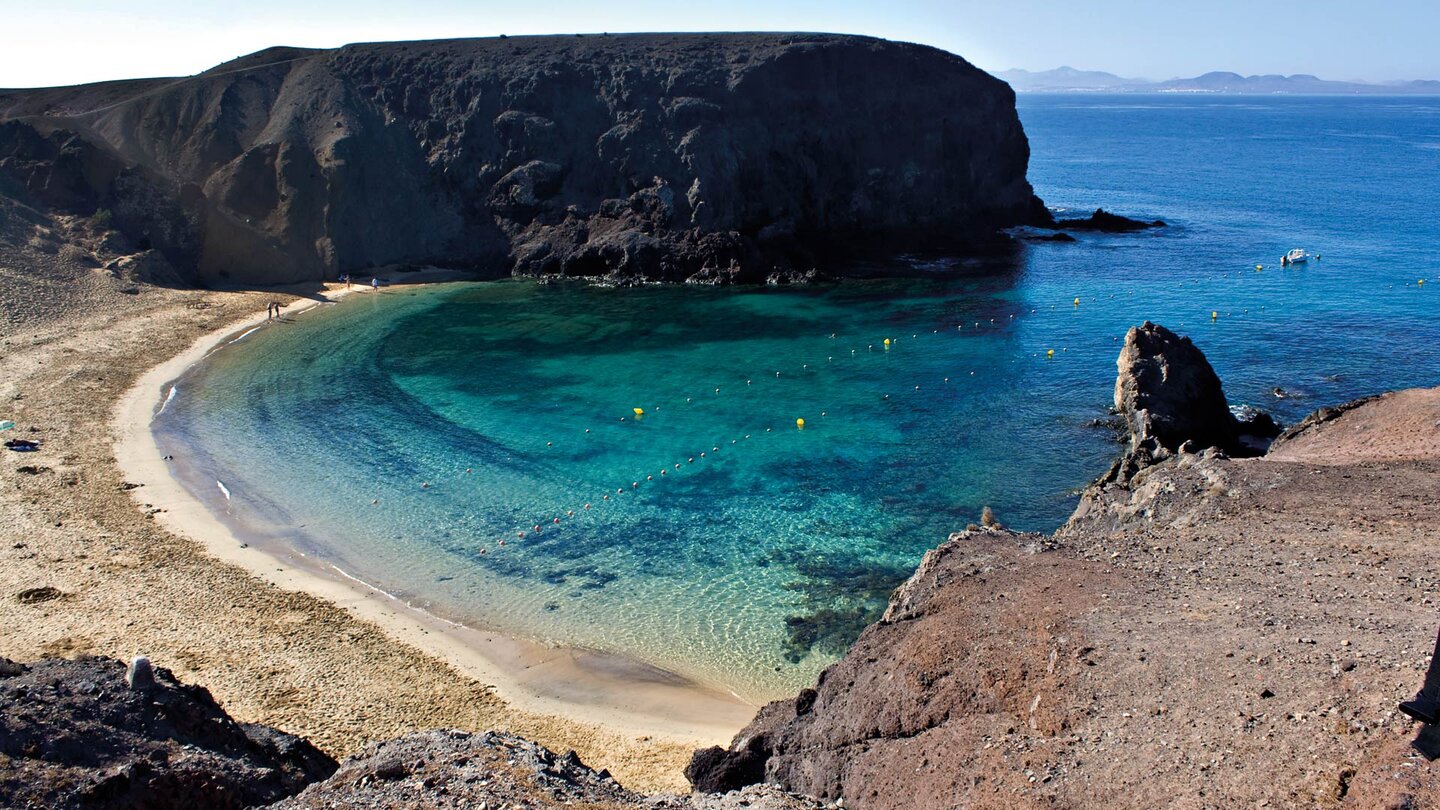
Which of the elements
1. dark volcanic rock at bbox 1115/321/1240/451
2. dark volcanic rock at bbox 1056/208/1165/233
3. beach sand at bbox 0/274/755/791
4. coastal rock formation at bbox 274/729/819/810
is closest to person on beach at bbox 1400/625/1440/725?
coastal rock formation at bbox 274/729/819/810

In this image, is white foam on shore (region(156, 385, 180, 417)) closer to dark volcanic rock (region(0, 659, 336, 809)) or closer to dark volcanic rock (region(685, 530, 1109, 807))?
dark volcanic rock (region(0, 659, 336, 809))

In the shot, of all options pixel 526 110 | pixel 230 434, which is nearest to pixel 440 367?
pixel 230 434

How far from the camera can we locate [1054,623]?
56.3ft

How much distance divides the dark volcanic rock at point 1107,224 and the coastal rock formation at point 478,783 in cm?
7647

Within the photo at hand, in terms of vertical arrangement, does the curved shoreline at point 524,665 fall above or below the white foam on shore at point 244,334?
below

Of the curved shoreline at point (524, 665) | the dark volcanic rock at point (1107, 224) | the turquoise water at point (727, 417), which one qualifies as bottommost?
the curved shoreline at point (524, 665)

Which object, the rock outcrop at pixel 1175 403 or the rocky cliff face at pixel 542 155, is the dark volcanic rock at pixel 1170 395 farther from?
the rocky cliff face at pixel 542 155

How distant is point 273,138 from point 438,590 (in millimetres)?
56242

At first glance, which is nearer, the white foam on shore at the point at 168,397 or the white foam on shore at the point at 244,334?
the white foam on shore at the point at 168,397

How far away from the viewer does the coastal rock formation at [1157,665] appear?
12.8m

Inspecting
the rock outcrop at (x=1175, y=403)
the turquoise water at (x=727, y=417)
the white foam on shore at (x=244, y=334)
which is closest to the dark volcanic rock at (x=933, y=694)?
the turquoise water at (x=727, y=417)

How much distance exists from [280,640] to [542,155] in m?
56.2

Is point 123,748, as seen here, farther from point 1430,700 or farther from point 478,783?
point 1430,700

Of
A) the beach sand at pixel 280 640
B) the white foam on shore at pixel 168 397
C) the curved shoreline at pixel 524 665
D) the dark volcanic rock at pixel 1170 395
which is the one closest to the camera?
the beach sand at pixel 280 640
